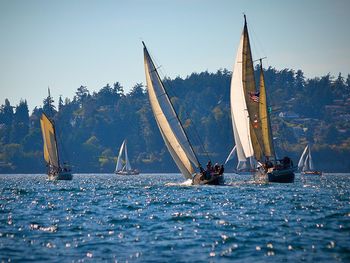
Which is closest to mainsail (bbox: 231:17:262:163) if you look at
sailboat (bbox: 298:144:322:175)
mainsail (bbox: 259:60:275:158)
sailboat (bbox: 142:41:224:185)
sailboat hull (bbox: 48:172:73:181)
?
mainsail (bbox: 259:60:275:158)

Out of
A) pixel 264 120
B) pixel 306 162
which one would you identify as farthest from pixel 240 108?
pixel 306 162

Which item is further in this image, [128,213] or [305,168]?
[305,168]

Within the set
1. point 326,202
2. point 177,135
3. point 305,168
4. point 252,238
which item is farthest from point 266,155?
point 305,168

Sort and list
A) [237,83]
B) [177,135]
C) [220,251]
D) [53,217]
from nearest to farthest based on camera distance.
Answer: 1. [220,251]
2. [53,217]
3. [177,135]
4. [237,83]

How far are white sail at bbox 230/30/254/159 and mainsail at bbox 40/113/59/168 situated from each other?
38476mm

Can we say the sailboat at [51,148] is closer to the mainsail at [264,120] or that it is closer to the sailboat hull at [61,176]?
the sailboat hull at [61,176]

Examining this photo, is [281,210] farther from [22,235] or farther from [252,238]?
[22,235]

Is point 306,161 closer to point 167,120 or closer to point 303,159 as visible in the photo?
point 303,159

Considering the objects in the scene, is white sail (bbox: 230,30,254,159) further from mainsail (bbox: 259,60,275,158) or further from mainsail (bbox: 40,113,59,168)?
mainsail (bbox: 40,113,59,168)

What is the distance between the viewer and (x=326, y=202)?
50.6 m

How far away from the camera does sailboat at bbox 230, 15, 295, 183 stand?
81250 millimetres

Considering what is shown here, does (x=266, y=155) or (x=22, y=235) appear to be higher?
(x=266, y=155)

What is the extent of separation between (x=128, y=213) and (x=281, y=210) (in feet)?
30.5

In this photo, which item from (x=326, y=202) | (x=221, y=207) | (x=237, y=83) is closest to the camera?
(x=221, y=207)
